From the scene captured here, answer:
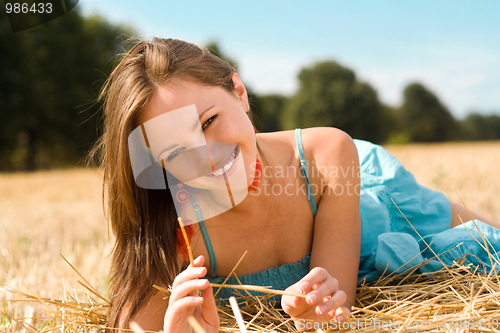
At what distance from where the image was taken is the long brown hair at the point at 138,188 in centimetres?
131

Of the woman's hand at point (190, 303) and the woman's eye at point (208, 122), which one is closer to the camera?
the woman's hand at point (190, 303)

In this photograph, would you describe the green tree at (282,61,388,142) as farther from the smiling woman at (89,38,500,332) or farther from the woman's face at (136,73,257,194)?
the woman's face at (136,73,257,194)

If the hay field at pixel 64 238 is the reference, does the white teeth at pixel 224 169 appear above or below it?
above

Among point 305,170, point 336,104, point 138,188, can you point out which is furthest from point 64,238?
point 336,104

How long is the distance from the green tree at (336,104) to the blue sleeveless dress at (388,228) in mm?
25145

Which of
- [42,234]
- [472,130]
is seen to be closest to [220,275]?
[42,234]

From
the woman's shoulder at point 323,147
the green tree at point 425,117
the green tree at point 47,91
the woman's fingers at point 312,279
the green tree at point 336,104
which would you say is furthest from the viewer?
the green tree at point 425,117

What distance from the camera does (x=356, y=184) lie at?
1.57m

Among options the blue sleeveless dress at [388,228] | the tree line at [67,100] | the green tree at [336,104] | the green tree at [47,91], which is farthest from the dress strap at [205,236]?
the green tree at [336,104]

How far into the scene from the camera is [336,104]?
92.2 feet

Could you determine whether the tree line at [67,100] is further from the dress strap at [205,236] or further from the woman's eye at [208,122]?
the woman's eye at [208,122]

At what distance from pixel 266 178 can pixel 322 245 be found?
0.36m

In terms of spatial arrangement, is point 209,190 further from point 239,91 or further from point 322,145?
point 322,145

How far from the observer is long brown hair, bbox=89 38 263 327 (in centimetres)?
131
